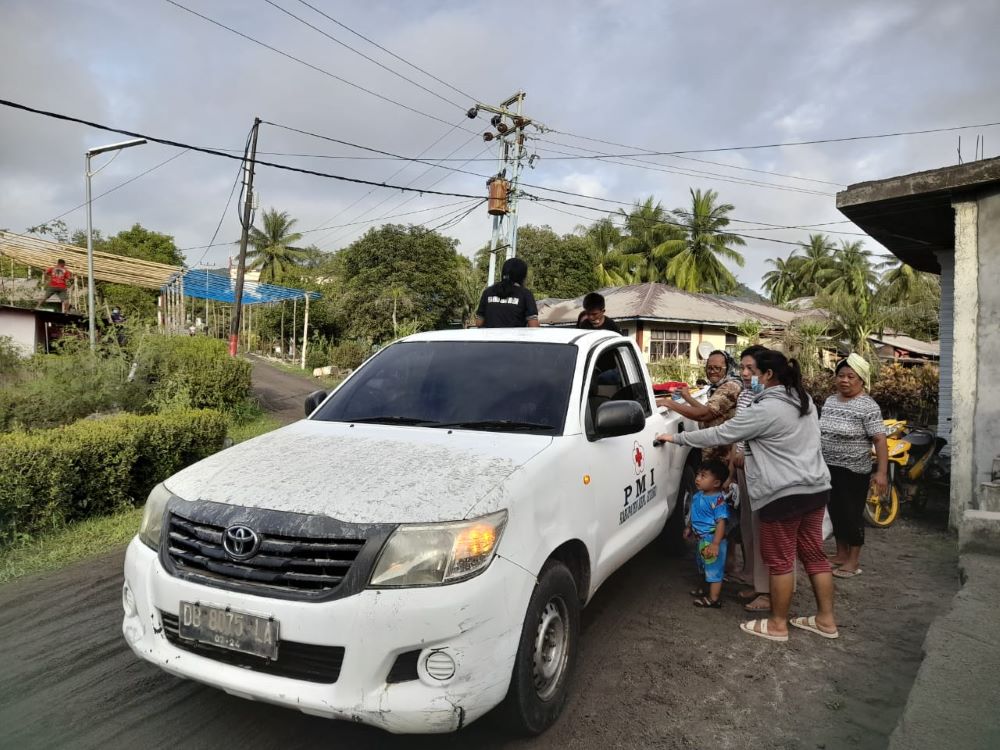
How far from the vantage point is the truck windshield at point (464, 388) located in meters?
3.48

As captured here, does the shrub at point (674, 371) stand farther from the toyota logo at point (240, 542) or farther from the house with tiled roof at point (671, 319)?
the toyota logo at point (240, 542)

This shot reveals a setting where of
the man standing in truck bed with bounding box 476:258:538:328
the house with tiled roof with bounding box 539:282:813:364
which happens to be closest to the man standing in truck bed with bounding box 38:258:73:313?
the man standing in truck bed with bounding box 476:258:538:328

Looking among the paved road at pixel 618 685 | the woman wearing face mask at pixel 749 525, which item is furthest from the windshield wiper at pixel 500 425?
the woman wearing face mask at pixel 749 525

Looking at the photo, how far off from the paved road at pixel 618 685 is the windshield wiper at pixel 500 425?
1315 mm

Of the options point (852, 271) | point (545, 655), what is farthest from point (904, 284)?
point (545, 655)

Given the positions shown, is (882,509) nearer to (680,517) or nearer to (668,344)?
(680,517)

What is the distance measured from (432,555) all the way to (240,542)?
0.74 m

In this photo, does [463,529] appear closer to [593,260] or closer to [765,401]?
[765,401]

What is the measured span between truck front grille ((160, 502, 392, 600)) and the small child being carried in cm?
269

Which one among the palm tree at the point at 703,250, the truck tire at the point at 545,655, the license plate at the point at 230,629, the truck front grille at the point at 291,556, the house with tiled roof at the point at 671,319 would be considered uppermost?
the palm tree at the point at 703,250

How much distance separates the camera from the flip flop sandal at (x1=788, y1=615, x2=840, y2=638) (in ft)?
13.3

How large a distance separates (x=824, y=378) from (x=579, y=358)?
1159 cm

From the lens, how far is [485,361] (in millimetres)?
3898

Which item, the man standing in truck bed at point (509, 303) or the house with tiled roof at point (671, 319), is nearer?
the man standing in truck bed at point (509, 303)
